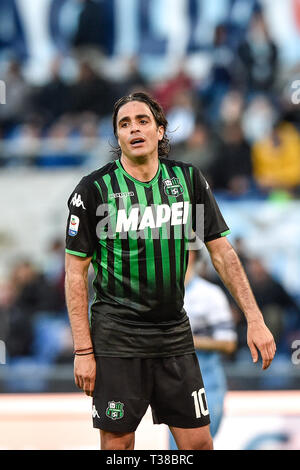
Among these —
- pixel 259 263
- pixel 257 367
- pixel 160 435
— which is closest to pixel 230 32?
pixel 259 263

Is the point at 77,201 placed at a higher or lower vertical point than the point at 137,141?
lower

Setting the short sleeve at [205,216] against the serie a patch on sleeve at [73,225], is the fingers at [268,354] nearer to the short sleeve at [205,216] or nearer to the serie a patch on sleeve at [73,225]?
the short sleeve at [205,216]

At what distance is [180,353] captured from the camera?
11.8 ft

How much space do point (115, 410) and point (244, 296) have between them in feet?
2.46

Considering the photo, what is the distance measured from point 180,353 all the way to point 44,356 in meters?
4.11

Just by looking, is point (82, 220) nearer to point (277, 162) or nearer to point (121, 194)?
point (121, 194)

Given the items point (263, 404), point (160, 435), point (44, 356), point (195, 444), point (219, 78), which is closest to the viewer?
point (195, 444)

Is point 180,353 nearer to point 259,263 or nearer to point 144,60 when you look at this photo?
point 259,263

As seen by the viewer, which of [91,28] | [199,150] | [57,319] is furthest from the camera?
[91,28]

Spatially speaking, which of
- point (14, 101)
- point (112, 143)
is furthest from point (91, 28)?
point (112, 143)

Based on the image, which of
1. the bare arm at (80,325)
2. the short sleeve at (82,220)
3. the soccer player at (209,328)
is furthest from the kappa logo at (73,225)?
the soccer player at (209,328)

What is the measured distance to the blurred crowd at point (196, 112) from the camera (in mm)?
8289

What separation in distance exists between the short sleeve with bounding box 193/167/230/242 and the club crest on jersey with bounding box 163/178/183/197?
0.09m

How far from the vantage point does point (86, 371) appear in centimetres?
349
